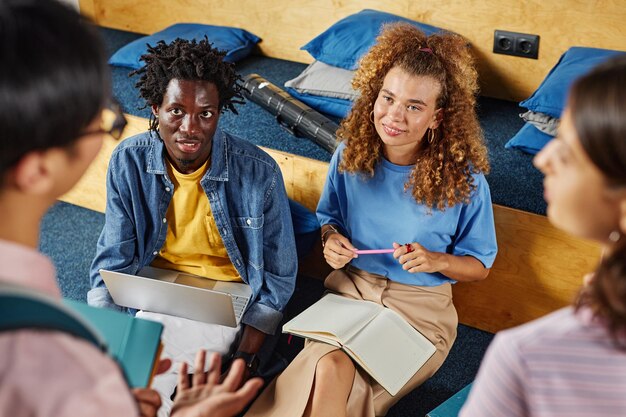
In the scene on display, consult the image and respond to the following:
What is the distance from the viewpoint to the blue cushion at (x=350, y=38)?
229 cm

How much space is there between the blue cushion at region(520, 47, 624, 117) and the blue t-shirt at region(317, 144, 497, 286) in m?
0.46

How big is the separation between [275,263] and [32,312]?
3.79 ft

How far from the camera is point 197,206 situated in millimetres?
1698

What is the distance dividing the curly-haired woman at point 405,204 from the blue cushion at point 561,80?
0.39 meters

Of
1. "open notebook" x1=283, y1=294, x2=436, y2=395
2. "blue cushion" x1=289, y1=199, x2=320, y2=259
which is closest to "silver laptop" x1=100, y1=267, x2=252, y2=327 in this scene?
"open notebook" x1=283, y1=294, x2=436, y2=395

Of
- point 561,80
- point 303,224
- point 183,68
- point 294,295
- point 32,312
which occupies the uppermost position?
point 32,312

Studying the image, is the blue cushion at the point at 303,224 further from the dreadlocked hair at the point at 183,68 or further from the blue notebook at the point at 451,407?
the blue notebook at the point at 451,407

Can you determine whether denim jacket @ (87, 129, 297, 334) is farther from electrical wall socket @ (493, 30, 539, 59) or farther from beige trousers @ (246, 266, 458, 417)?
electrical wall socket @ (493, 30, 539, 59)

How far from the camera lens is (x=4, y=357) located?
0.60m

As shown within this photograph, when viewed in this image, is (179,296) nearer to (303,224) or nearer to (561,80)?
(303,224)

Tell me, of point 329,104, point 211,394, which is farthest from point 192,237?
point 211,394

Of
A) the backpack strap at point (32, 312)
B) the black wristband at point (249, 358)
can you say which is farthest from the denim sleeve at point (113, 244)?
the backpack strap at point (32, 312)

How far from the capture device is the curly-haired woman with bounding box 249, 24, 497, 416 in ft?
5.14

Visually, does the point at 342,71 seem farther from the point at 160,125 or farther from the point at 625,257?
the point at 625,257
